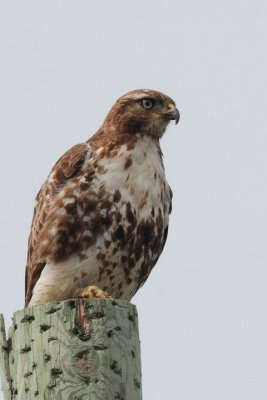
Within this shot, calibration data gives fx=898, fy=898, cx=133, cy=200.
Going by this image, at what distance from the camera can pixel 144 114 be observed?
26.7 feet

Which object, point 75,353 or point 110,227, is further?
point 110,227

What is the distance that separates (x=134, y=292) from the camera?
782 centimetres

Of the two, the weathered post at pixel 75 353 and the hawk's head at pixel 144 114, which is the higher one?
the hawk's head at pixel 144 114

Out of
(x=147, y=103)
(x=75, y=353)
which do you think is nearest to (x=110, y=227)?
(x=147, y=103)

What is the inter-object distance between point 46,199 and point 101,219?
617mm

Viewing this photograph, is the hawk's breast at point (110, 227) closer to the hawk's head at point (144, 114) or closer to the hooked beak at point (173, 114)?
the hawk's head at point (144, 114)

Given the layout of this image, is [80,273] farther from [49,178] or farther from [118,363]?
[118,363]

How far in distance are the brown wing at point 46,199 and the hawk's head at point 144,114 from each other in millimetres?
580

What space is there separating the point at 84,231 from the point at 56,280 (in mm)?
459

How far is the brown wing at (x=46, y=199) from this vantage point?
7359 mm

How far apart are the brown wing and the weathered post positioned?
7.16 ft

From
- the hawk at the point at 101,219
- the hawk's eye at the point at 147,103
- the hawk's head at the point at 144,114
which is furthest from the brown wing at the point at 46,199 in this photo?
the hawk's eye at the point at 147,103

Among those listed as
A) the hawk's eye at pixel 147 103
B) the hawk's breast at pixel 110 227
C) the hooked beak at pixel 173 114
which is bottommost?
the hawk's breast at pixel 110 227

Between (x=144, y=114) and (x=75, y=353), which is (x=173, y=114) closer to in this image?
(x=144, y=114)
